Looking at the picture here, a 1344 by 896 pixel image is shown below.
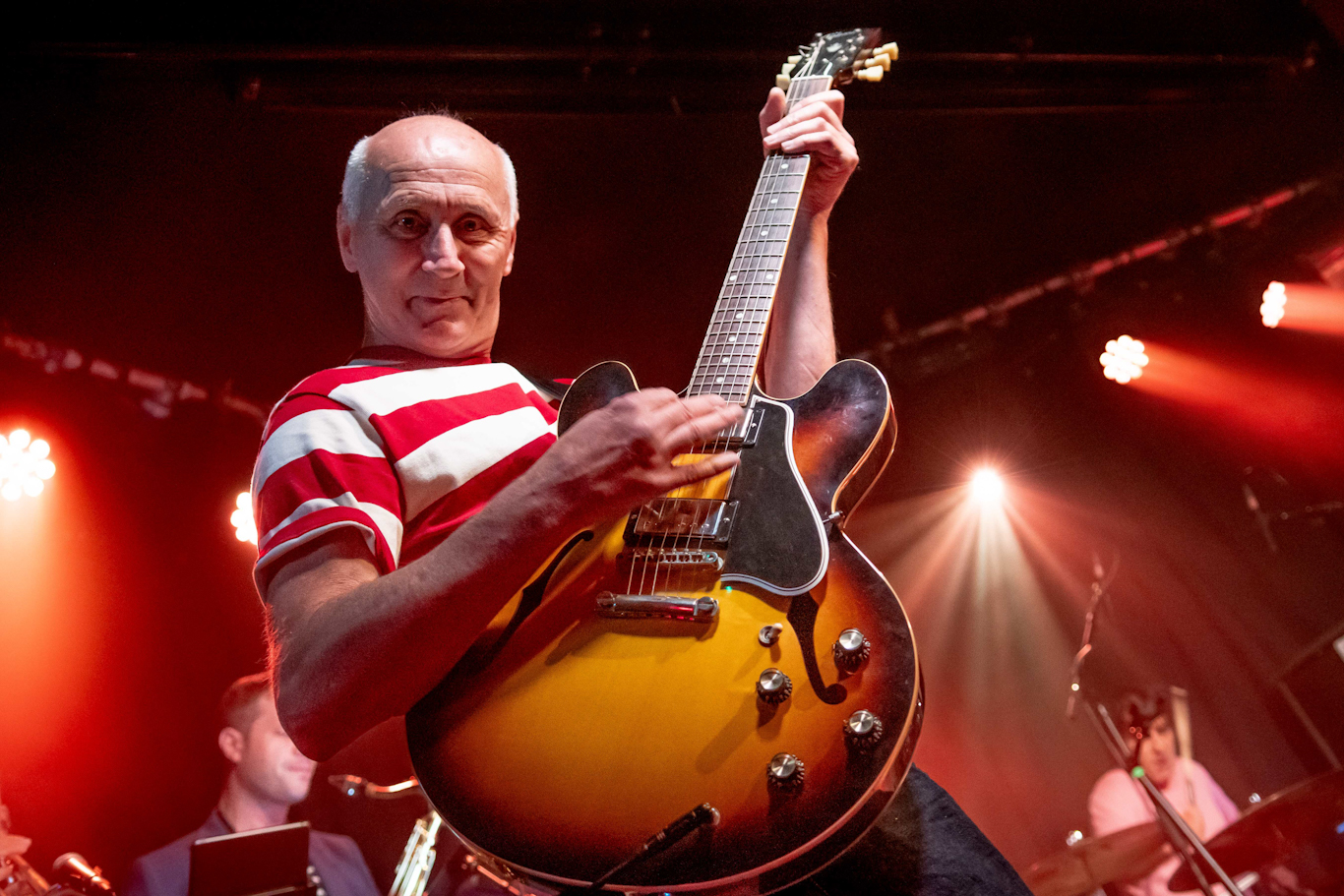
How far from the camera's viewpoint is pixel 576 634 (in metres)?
1.33

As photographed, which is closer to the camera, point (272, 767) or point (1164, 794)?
point (272, 767)

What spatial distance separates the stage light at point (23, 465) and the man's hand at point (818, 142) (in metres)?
5.38

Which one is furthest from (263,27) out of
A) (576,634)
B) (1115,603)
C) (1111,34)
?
(1115,603)

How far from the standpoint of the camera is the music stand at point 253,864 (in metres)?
3.26

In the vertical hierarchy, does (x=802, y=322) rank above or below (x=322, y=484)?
above

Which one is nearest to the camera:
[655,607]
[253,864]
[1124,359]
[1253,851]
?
[655,607]

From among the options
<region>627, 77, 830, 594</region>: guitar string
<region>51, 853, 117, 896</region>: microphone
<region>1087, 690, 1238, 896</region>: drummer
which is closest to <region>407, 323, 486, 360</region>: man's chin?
<region>627, 77, 830, 594</region>: guitar string

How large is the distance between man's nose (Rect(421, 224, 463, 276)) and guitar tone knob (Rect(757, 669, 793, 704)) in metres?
1.19

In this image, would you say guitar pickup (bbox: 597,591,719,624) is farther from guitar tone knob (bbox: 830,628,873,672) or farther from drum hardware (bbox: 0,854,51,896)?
drum hardware (bbox: 0,854,51,896)

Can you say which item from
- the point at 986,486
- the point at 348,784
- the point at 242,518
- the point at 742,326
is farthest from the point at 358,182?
the point at 986,486

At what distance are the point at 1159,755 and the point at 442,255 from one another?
641 cm

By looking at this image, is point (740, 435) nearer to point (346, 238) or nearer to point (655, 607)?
point (655, 607)

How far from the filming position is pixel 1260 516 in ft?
23.4

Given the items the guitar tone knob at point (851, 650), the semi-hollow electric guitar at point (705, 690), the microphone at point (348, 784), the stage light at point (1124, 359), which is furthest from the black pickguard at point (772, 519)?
the stage light at point (1124, 359)
